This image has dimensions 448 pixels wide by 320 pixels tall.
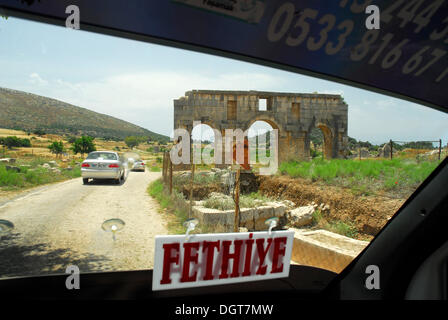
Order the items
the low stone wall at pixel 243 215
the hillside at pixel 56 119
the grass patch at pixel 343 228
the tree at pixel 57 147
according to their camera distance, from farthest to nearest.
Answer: the grass patch at pixel 343 228
the low stone wall at pixel 243 215
the tree at pixel 57 147
the hillside at pixel 56 119

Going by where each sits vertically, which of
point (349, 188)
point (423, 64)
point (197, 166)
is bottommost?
point (349, 188)

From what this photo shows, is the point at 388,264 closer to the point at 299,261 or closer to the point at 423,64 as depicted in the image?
the point at 299,261

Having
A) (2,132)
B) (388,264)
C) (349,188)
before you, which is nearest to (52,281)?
(2,132)

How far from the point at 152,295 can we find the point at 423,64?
6.24 ft

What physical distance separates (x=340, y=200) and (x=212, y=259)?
1500 mm

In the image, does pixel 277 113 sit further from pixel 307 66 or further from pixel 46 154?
pixel 46 154

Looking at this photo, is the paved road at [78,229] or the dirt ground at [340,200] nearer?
the paved road at [78,229]

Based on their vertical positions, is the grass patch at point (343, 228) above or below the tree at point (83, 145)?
below

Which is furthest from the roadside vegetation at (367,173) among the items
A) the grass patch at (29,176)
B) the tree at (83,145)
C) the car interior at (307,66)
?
the grass patch at (29,176)

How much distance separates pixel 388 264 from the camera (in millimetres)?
1555

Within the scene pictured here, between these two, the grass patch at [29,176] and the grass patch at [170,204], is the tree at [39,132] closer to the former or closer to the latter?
the grass patch at [29,176]

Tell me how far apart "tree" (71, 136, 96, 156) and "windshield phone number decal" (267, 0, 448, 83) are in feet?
3.47

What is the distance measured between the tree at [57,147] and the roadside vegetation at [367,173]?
4.32 ft

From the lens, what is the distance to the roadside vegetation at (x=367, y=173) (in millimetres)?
1734
